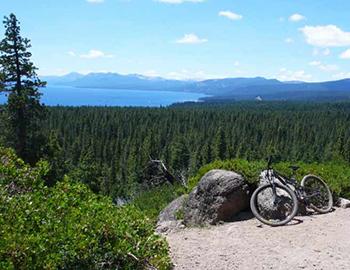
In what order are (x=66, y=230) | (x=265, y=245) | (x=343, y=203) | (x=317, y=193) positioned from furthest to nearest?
(x=343, y=203)
(x=317, y=193)
(x=265, y=245)
(x=66, y=230)

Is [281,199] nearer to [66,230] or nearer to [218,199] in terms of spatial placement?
[218,199]

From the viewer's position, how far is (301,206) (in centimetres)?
1075

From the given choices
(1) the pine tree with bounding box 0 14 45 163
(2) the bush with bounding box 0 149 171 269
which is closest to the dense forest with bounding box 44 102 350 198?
(1) the pine tree with bounding box 0 14 45 163

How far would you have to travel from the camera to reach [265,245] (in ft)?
27.9

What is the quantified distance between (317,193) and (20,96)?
618 inches

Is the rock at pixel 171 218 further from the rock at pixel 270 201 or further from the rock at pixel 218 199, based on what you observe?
the rock at pixel 270 201

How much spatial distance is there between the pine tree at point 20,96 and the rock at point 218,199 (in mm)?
13398

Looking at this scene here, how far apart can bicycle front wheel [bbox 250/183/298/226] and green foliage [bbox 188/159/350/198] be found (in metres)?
0.73

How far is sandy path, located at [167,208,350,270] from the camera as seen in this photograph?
7.63m

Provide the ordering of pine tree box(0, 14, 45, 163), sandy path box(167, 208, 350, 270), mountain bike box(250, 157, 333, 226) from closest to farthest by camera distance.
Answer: sandy path box(167, 208, 350, 270)
mountain bike box(250, 157, 333, 226)
pine tree box(0, 14, 45, 163)

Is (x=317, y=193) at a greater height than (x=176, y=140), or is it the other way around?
(x=317, y=193)

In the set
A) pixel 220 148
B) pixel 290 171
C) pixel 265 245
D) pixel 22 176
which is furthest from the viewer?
pixel 220 148

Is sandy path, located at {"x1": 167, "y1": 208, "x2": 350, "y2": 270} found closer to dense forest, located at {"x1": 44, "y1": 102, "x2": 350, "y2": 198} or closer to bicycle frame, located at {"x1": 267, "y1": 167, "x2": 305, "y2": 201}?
bicycle frame, located at {"x1": 267, "y1": 167, "x2": 305, "y2": 201}

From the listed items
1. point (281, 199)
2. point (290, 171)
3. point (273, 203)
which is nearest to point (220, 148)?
point (290, 171)
